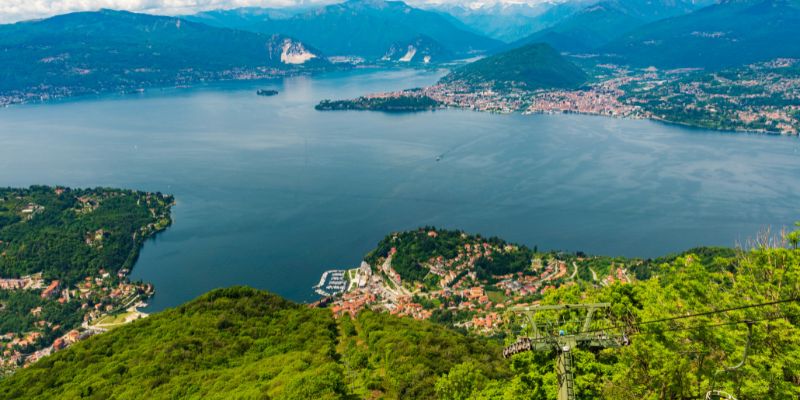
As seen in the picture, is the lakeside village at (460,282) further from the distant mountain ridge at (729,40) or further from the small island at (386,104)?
the distant mountain ridge at (729,40)

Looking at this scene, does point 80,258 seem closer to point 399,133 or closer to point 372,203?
point 372,203

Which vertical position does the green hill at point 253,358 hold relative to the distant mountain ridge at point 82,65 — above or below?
below

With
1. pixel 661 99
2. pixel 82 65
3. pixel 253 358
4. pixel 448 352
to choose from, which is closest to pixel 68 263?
pixel 253 358

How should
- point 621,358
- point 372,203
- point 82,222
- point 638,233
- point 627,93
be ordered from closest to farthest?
point 621,358 → point 638,233 → point 82,222 → point 372,203 → point 627,93

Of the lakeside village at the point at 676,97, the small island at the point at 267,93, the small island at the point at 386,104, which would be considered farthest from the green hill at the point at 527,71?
the small island at the point at 267,93

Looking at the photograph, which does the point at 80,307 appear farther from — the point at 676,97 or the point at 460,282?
the point at 676,97

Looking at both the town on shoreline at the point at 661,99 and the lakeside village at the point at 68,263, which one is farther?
the town on shoreline at the point at 661,99

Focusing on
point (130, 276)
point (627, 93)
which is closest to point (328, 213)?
point (130, 276)
